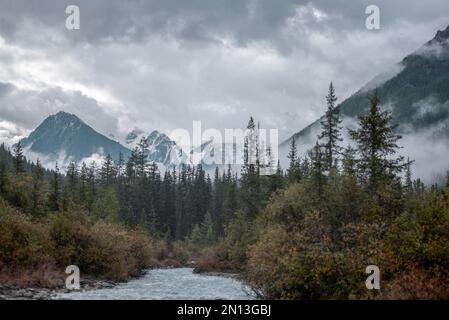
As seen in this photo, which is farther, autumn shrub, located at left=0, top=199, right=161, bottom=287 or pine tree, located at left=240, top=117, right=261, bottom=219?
pine tree, located at left=240, top=117, right=261, bottom=219

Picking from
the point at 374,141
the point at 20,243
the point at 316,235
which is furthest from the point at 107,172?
the point at 316,235

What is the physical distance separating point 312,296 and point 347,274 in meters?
2.25

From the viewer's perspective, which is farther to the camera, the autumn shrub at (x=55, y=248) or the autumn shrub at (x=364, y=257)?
the autumn shrub at (x=55, y=248)

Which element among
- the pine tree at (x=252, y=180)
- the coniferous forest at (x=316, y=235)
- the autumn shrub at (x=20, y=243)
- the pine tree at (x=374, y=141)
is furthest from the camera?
the pine tree at (x=252, y=180)

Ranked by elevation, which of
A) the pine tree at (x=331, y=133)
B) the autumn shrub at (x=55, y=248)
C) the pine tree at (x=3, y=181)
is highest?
the pine tree at (x=331, y=133)

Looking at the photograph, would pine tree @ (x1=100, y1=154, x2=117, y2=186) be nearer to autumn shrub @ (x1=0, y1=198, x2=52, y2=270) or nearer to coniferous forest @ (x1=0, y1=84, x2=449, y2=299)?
coniferous forest @ (x1=0, y1=84, x2=449, y2=299)

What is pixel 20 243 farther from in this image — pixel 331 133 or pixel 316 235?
pixel 331 133

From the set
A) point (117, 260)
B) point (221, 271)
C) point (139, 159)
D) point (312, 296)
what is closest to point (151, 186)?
point (139, 159)

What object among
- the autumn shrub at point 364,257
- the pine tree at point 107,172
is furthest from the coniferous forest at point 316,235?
the pine tree at point 107,172

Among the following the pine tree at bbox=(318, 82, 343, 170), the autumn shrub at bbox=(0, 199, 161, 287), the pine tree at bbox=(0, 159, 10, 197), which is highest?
the pine tree at bbox=(318, 82, 343, 170)

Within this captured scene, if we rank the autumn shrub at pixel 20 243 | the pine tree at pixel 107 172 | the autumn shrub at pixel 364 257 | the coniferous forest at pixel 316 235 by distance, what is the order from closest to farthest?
the autumn shrub at pixel 364 257 < the coniferous forest at pixel 316 235 < the autumn shrub at pixel 20 243 < the pine tree at pixel 107 172

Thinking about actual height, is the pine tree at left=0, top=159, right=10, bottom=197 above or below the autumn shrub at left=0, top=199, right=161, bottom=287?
above

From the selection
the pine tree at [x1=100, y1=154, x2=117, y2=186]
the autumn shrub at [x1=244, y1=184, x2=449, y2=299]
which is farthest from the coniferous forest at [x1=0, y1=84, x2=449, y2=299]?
the pine tree at [x1=100, y1=154, x2=117, y2=186]

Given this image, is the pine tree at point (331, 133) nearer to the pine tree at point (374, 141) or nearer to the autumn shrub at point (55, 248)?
the pine tree at point (374, 141)
